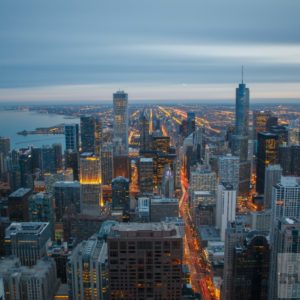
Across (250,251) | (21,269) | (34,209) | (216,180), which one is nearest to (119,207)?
(34,209)

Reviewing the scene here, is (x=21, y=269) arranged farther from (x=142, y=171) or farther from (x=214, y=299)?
(x=142, y=171)

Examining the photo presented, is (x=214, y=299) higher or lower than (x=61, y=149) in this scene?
lower

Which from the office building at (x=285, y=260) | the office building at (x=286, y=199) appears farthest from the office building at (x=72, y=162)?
the office building at (x=285, y=260)

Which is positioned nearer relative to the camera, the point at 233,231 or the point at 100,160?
the point at 233,231

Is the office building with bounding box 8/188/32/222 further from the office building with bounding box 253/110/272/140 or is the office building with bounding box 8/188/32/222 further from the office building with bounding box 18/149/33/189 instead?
the office building with bounding box 253/110/272/140

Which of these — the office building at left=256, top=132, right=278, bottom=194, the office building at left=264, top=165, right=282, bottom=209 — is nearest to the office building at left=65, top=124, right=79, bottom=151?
the office building at left=264, top=165, right=282, bottom=209

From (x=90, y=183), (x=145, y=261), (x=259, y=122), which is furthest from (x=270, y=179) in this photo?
(x=145, y=261)

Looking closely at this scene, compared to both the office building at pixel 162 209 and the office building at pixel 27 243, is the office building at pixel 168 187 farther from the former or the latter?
the office building at pixel 27 243
